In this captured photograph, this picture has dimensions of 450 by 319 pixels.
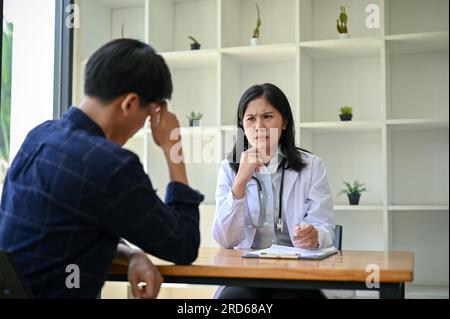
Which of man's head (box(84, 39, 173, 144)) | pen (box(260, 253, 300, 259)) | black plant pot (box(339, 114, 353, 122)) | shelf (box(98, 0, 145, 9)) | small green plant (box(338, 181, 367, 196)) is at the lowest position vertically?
pen (box(260, 253, 300, 259))

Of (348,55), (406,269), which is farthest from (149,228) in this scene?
(348,55)

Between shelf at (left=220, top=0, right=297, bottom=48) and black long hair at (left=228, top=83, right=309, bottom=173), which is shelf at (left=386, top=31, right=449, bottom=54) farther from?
black long hair at (left=228, top=83, right=309, bottom=173)

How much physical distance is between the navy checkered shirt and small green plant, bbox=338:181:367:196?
2.30m

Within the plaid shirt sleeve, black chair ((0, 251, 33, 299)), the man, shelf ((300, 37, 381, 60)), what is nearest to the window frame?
shelf ((300, 37, 381, 60))

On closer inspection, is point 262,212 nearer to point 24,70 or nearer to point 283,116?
point 283,116

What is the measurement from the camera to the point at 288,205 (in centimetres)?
248

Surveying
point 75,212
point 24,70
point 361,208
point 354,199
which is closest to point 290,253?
point 75,212

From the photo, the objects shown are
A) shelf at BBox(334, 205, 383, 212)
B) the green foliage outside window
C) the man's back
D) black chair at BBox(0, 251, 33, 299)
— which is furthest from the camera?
shelf at BBox(334, 205, 383, 212)

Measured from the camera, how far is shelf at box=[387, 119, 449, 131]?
3.37 meters

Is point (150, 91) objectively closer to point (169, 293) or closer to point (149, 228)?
point (149, 228)

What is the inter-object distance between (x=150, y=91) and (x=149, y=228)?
1.12ft

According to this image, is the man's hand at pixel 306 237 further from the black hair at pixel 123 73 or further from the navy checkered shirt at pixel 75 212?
the black hair at pixel 123 73

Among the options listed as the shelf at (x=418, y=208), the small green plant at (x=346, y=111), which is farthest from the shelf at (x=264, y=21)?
the shelf at (x=418, y=208)

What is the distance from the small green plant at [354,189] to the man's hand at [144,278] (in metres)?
2.20
